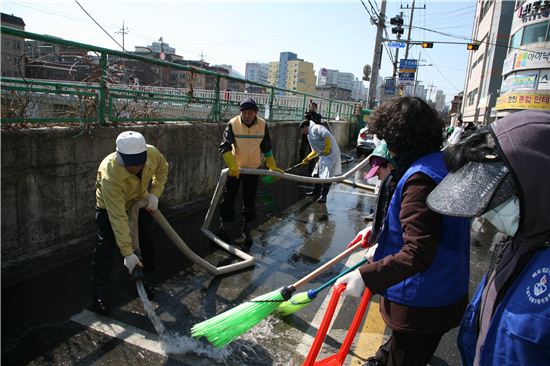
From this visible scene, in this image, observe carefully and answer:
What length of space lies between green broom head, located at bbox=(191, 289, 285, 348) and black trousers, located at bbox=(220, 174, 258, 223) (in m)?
2.60

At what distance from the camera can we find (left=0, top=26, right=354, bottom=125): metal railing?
3.81 m

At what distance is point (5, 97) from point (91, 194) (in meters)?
1.37

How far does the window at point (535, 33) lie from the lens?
2702 cm

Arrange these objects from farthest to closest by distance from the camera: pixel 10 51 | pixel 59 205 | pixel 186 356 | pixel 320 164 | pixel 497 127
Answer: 1. pixel 320 164
2. pixel 59 205
3. pixel 10 51
4. pixel 186 356
5. pixel 497 127

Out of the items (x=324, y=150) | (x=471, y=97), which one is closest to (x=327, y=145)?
(x=324, y=150)

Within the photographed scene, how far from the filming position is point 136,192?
3334 mm

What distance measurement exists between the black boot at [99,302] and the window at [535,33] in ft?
110

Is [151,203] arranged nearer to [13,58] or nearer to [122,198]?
[122,198]

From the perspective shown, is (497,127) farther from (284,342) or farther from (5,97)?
(5,97)

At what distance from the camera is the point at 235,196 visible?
201 inches

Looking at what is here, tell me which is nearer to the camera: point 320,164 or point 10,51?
point 10,51

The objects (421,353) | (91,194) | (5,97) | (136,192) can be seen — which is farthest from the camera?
(91,194)

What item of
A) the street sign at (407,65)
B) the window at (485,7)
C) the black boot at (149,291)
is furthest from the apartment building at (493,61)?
the black boot at (149,291)

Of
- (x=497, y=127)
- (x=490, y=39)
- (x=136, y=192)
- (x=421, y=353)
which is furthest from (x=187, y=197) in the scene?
(x=490, y=39)
